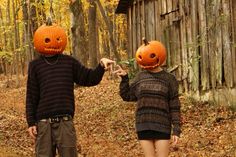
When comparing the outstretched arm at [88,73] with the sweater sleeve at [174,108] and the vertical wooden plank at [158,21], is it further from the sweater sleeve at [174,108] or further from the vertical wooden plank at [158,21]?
the vertical wooden plank at [158,21]

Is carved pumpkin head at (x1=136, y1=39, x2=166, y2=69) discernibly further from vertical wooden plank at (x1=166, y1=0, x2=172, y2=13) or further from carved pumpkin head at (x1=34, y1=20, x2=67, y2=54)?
vertical wooden plank at (x1=166, y1=0, x2=172, y2=13)

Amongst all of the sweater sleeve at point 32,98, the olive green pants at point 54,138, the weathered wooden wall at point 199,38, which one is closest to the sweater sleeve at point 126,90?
the olive green pants at point 54,138

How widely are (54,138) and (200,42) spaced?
34.1 ft

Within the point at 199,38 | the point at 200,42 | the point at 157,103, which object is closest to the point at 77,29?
the point at 199,38

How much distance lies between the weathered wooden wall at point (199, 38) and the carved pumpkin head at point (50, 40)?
926 cm

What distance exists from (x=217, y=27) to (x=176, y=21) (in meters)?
2.75

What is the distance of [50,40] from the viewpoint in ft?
20.6

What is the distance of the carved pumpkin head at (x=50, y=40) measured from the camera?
629cm

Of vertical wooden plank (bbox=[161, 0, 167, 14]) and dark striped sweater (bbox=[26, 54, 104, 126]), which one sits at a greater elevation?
vertical wooden plank (bbox=[161, 0, 167, 14])

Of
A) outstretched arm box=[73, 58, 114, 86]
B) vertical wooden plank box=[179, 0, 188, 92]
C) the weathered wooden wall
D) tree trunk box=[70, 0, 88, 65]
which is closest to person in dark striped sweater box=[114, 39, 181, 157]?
outstretched arm box=[73, 58, 114, 86]

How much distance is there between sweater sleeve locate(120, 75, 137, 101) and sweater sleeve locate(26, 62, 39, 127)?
1133 millimetres

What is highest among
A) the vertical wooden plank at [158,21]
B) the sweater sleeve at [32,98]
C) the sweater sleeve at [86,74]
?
the vertical wooden plank at [158,21]

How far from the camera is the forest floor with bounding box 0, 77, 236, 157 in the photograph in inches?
426

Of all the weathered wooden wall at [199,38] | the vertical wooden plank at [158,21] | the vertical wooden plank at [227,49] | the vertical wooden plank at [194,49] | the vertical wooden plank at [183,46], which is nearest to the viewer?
the vertical wooden plank at [227,49]
